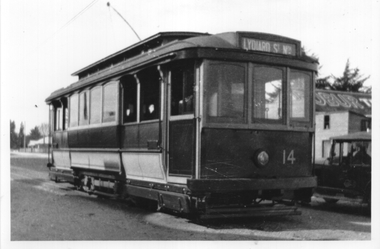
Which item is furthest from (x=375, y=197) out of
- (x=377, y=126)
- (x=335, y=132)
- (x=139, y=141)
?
(x=335, y=132)

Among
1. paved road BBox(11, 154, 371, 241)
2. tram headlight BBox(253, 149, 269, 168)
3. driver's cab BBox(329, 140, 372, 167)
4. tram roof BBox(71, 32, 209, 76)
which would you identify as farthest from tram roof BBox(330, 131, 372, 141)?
tram roof BBox(71, 32, 209, 76)

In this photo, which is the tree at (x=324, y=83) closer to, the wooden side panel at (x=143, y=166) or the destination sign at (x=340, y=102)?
the destination sign at (x=340, y=102)

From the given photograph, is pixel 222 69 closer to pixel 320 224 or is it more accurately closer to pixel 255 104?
A: pixel 255 104

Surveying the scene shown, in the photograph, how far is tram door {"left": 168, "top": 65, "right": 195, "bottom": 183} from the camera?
750cm

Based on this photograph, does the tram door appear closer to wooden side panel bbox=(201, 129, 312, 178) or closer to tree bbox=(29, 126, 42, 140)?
wooden side panel bbox=(201, 129, 312, 178)

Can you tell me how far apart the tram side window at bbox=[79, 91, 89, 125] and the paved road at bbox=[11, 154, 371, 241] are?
2.07m

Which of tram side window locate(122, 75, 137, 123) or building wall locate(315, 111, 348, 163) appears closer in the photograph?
tram side window locate(122, 75, 137, 123)

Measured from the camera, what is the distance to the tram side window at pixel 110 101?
9.81 metres

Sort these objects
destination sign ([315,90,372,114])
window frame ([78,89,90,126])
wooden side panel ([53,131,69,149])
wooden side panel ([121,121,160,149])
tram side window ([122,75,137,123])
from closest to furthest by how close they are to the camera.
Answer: wooden side panel ([121,121,160,149])
tram side window ([122,75,137,123])
window frame ([78,89,90,126])
wooden side panel ([53,131,69,149])
destination sign ([315,90,372,114])

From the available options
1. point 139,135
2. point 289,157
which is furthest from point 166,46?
point 289,157

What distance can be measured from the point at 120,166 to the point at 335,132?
2247 cm

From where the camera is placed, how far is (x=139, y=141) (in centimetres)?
885

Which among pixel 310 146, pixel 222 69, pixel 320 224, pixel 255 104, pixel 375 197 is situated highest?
pixel 222 69

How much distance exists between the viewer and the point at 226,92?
756 centimetres
